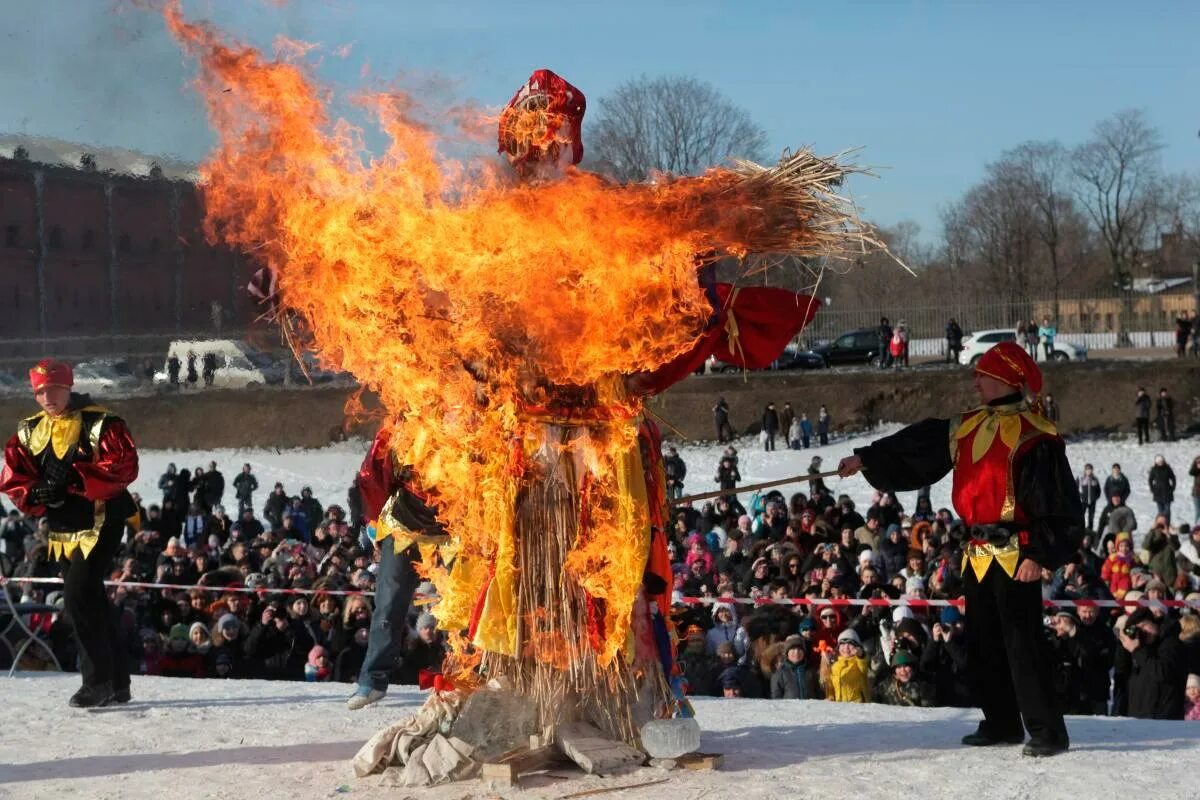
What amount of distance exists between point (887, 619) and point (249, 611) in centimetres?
563

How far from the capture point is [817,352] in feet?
131

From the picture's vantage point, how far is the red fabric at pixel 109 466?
7.26 meters

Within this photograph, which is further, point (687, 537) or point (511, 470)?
point (687, 537)

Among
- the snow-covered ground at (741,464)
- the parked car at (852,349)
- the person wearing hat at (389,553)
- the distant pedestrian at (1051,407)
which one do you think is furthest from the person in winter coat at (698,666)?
the parked car at (852,349)

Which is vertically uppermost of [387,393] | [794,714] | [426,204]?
[426,204]

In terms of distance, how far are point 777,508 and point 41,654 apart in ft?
28.8

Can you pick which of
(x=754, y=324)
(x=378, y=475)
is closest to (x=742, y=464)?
(x=378, y=475)

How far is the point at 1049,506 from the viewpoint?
5.87 meters

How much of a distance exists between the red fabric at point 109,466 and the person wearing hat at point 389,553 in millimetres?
1237

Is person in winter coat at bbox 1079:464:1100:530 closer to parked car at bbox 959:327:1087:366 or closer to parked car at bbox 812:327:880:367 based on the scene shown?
parked car at bbox 959:327:1087:366

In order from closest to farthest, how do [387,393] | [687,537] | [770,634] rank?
[387,393] < [770,634] < [687,537]

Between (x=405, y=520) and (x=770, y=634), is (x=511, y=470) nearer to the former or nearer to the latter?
(x=405, y=520)

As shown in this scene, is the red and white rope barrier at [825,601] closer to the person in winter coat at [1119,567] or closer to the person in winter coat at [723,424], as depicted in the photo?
the person in winter coat at [1119,567]

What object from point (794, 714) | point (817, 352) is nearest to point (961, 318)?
point (817, 352)
